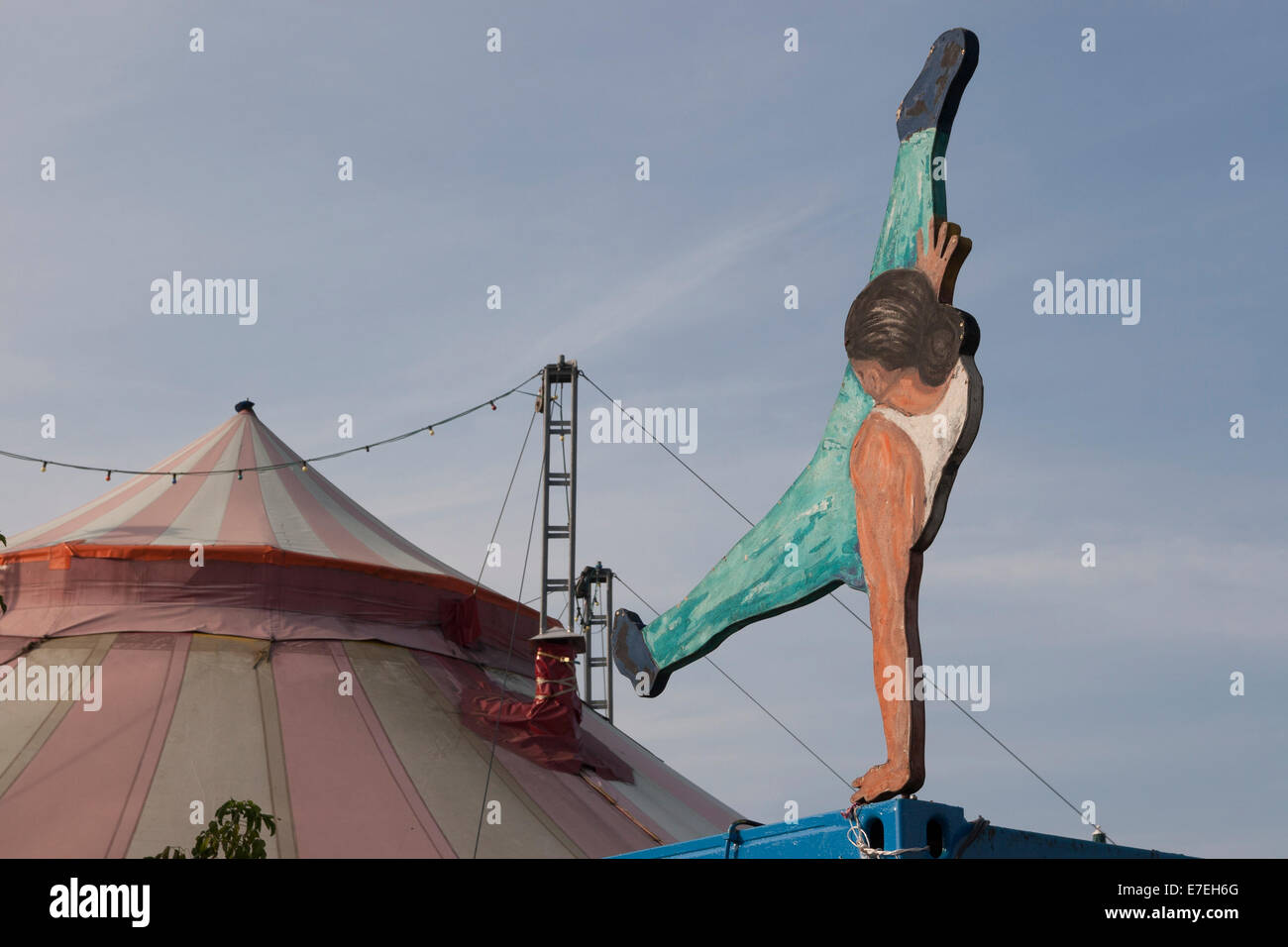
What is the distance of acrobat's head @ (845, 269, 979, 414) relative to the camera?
4.15 metres

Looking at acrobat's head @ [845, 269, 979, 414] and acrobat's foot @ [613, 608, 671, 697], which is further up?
acrobat's head @ [845, 269, 979, 414]

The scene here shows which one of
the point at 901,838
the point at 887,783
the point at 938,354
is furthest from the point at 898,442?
the point at 901,838

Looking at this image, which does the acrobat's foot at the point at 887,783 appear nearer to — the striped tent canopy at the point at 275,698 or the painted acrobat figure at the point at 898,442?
the painted acrobat figure at the point at 898,442

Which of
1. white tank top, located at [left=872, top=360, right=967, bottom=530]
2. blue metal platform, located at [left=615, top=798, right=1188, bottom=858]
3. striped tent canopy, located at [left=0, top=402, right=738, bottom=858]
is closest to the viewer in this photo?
blue metal platform, located at [left=615, top=798, right=1188, bottom=858]

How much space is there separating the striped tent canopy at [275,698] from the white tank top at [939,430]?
172 inches

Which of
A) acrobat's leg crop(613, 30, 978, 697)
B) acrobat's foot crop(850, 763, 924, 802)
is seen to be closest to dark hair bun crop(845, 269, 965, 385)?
acrobat's leg crop(613, 30, 978, 697)

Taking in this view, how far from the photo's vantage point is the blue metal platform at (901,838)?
3.50 metres

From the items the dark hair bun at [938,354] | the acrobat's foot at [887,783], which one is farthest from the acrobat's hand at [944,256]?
the acrobat's foot at [887,783]

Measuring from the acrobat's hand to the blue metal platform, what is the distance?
153 cm

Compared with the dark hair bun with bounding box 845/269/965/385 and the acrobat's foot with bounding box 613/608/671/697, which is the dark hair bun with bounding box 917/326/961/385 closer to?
the dark hair bun with bounding box 845/269/965/385

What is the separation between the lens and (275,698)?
8.55 m
